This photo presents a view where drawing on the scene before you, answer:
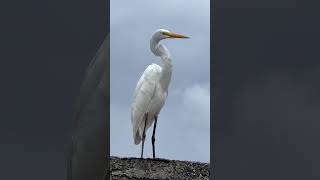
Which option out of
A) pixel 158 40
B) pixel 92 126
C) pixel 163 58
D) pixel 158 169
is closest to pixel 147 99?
pixel 163 58

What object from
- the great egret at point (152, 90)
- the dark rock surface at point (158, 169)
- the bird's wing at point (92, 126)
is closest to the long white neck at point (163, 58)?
the great egret at point (152, 90)

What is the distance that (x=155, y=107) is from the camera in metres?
3.99

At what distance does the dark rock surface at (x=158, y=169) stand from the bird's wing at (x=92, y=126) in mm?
1576

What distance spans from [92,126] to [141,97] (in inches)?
113

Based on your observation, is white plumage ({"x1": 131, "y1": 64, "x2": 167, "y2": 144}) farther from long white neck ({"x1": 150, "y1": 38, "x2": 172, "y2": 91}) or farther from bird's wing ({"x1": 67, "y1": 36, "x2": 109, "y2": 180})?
bird's wing ({"x1": 67, "y1": 36, "x2": 109, "y2": 180})

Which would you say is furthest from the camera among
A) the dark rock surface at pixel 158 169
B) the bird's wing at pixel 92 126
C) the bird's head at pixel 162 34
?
the bird's head at pixel 162 34

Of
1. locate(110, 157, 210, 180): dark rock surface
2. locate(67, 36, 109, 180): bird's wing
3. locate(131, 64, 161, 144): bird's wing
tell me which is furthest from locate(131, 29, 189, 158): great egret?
locate(67, 36, 109, 180): bird's wing

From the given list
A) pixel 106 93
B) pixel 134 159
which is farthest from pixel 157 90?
pixel 106 93

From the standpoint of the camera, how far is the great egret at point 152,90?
→ 154 inches

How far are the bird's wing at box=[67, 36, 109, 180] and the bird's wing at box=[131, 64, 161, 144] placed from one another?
2.80 meters

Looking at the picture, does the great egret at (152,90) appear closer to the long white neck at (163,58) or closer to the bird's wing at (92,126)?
the long white neck at (163,58)

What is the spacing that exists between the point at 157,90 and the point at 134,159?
1.34 meters

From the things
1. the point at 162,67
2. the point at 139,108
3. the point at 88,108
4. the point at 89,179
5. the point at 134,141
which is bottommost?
the point at 89,179

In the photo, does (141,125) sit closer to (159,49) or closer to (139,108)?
(139,108)
